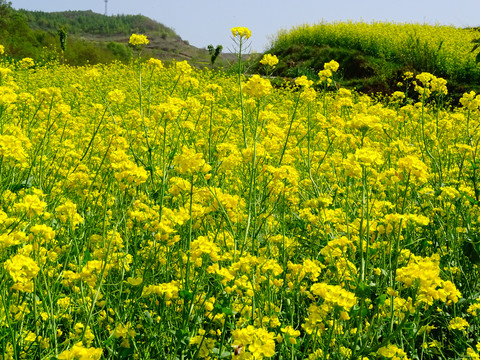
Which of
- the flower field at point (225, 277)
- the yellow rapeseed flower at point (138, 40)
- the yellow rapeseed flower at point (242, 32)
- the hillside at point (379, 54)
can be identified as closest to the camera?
the flower field at point (225, 277)

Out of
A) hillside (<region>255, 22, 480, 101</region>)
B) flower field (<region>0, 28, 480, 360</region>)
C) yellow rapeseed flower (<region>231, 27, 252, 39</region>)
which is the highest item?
hillside (<region>255, 22, 480, 101</region>)

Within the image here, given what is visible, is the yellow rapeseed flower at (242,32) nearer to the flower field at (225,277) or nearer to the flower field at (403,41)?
the flower field at (225,277)

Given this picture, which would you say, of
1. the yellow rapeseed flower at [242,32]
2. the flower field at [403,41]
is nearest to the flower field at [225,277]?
the yellow rapeseed flower at [242,32]

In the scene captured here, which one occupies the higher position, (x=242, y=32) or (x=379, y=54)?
(x=379, y=54)

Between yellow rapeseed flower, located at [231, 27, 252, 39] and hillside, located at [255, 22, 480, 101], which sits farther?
hillside, located at [255, 22, 480, 101]

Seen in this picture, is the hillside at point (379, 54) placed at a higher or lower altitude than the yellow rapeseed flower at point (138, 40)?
higher

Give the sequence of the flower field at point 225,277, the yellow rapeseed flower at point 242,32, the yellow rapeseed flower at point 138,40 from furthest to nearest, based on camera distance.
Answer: the yellow rapeseed flower at point 138,40
the yellow rapeseed flower at point 242,32
the flower field at point 225,277

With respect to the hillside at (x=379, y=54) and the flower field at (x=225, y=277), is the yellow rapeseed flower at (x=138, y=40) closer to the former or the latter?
the flower field at (x=225, y=277)

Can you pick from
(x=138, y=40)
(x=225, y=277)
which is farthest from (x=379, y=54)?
(x=225, y=277)

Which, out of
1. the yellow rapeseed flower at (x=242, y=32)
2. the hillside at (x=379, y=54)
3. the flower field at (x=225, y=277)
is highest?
the hillside at (x=379, y=54)

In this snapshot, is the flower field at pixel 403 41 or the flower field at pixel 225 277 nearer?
the flower field at pixel 225 277

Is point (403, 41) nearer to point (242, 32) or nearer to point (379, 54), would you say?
point (379, 54)

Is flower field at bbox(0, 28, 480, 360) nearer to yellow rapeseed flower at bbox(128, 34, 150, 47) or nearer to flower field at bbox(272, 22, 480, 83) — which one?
yellow rapeseed flower at bbox(128, 34, 150, 47)

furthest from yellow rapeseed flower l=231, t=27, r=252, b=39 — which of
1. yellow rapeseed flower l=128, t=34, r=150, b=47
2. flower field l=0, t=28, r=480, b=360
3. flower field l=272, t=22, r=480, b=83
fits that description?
flower field l=272, t=22, r=480, b=83
